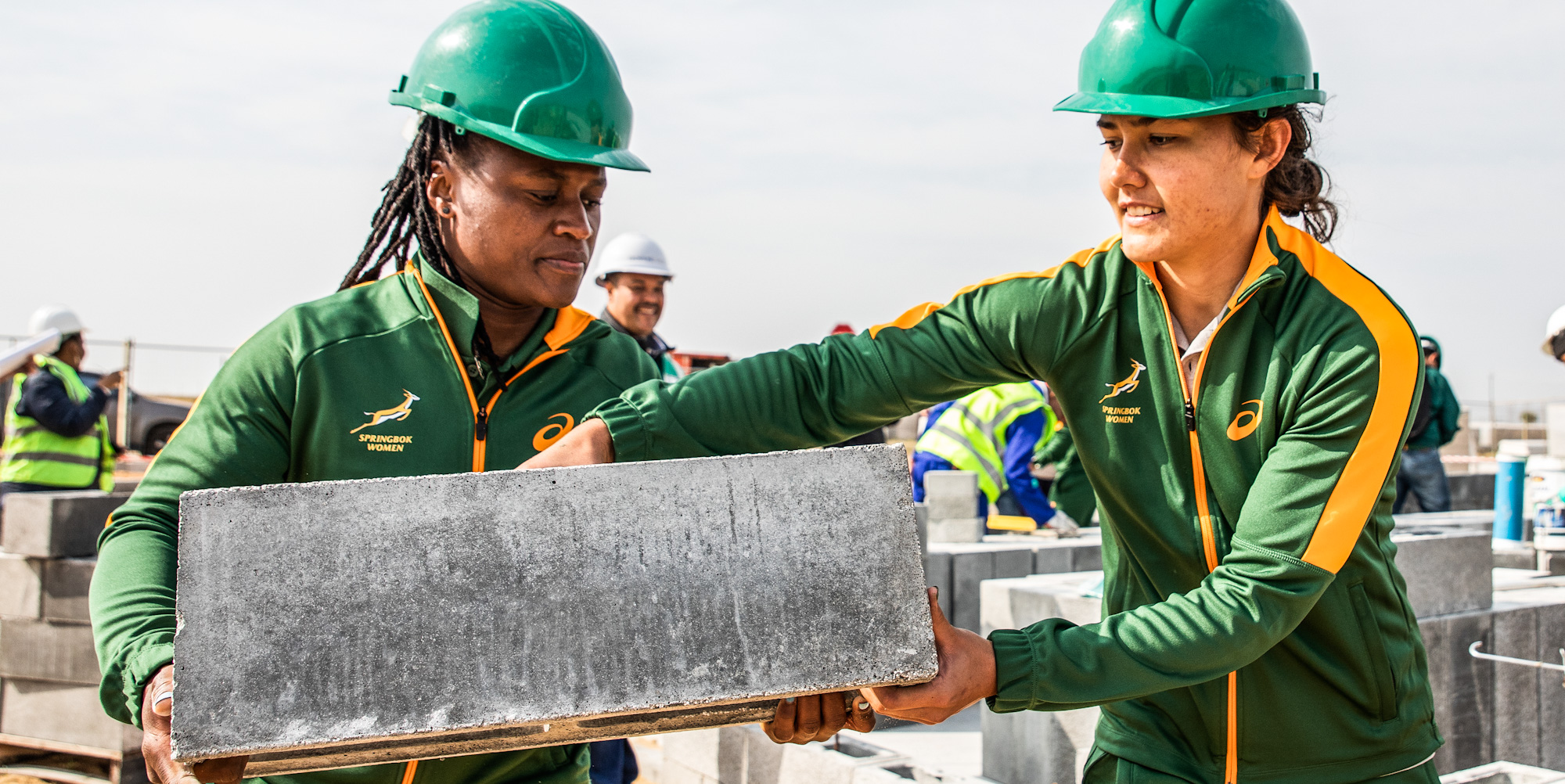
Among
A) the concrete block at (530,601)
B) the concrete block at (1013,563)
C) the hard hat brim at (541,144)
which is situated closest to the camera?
the concrete block at (530,601)

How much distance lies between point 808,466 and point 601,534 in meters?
0.34

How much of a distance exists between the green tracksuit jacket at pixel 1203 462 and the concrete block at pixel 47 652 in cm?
559

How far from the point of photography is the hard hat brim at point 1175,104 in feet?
7.37

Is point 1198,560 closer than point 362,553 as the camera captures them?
No

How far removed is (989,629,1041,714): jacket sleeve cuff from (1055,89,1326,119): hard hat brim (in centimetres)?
99

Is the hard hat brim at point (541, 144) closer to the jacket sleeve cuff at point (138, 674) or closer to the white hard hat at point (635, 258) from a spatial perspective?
the jacket sleeve cuff at point (138, 674)

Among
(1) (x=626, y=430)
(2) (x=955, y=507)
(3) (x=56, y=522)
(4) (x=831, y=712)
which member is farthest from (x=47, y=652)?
(4) (x=831, y=712)

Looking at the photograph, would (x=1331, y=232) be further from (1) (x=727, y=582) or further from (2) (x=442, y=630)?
(2) (x=442, y=630)

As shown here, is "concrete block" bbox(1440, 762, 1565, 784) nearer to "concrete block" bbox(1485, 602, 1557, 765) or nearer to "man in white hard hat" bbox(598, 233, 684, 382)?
"concrete block" bbox(1485, 602, 1557, 765)

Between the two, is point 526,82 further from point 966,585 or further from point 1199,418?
point 966,585

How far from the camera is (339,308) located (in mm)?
2445

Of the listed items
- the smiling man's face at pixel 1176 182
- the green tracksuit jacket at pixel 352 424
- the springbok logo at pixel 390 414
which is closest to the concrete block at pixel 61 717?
the green tracksuit jacket at pixel 352 424

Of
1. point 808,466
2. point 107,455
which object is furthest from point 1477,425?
point 808,466

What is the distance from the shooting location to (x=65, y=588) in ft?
21.6
